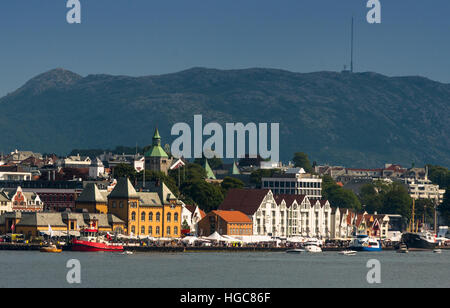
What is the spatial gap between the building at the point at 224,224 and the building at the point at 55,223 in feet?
55.6

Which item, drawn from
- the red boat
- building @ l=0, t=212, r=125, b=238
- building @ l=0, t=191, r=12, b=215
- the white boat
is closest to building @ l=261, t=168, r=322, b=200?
the white boat

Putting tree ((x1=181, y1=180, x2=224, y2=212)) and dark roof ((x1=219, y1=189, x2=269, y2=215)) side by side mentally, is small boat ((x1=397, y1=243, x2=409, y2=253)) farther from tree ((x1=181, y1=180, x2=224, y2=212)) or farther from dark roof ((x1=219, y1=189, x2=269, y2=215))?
tree ((x1=181, y1=180, x2=224, y2=212))

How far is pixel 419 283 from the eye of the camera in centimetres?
8894

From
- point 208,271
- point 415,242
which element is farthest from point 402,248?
point 208,271

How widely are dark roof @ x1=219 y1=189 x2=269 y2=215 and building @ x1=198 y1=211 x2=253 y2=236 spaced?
4.41 metres

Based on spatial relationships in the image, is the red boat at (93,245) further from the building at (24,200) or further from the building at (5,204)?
the building at (24,200)

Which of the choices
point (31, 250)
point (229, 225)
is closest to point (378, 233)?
point (229, 225)

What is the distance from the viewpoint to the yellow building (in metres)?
139

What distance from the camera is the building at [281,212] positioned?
16038 centimetres

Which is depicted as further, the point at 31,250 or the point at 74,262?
the point at 31,250

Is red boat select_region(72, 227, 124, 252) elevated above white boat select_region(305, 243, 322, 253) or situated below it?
above
